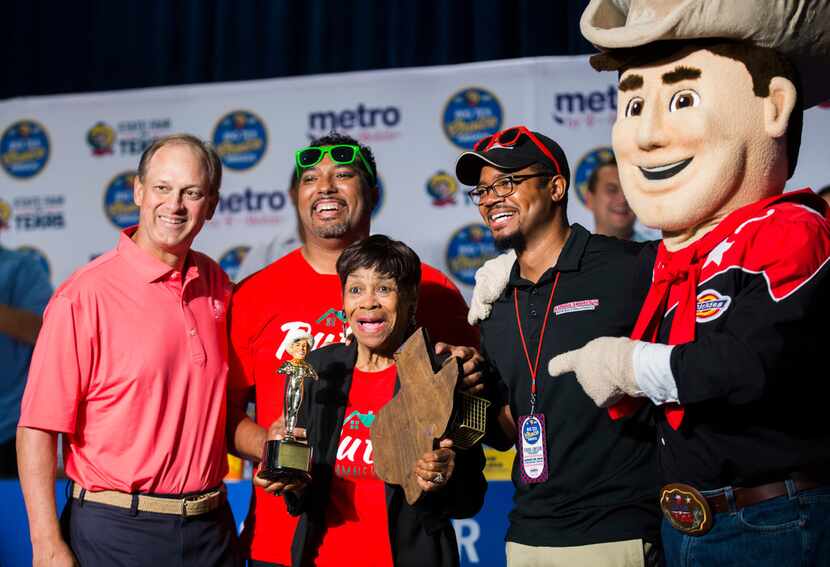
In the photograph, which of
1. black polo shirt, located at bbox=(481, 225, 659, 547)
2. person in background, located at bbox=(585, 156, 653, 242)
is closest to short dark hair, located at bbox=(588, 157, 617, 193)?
person in background, located at bbox=(585, 156, 653, 242)

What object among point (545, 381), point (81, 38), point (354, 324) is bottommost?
point (545, 381)

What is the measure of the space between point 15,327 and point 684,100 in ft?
13.5

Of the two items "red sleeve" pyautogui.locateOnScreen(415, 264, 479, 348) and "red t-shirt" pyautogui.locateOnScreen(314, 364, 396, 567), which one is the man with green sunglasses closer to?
"red sleeve" pyautogui.locateOnScreen(415, 264, 479, 348)

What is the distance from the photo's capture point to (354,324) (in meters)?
2.55

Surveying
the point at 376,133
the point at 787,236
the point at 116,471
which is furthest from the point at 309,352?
the point at 376,133

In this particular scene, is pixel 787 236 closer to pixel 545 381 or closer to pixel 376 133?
pixel 545 381

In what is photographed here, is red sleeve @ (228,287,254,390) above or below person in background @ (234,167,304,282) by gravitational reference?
below

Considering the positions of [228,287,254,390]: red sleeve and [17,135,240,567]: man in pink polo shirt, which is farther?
[228,287,254,390]: red sleeve

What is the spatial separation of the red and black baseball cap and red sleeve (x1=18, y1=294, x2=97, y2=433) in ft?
3.73

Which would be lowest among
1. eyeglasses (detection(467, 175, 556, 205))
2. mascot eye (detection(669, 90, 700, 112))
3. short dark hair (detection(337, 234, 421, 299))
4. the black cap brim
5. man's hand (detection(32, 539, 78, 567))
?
man's hand (detection(32, 539, 78, 567))

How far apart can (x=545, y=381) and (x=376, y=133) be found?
2769 mm

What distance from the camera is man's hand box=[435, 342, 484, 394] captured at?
91.5 inches

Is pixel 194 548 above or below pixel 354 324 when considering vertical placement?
below

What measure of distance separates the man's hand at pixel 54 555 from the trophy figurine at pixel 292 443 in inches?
23.2
